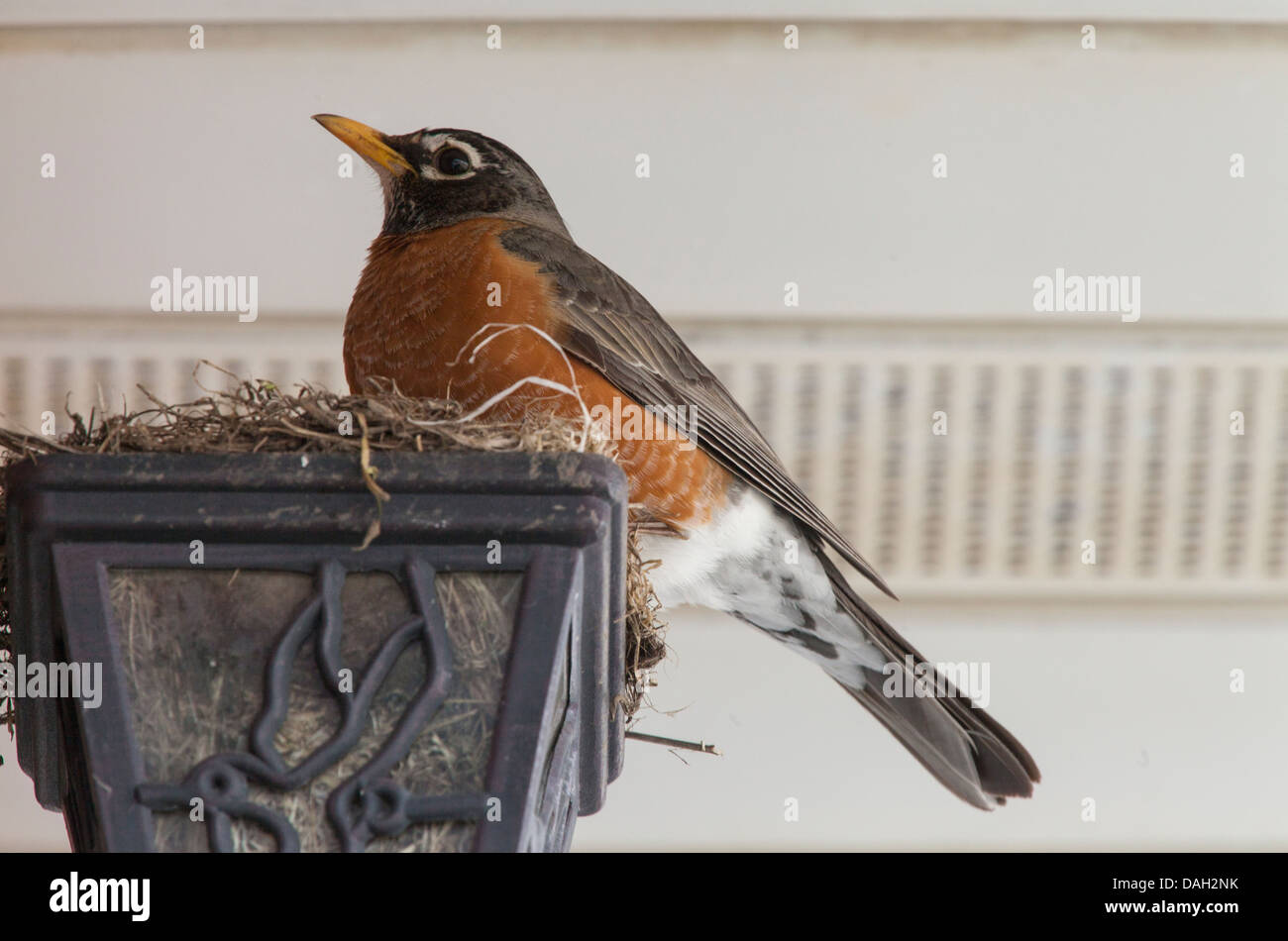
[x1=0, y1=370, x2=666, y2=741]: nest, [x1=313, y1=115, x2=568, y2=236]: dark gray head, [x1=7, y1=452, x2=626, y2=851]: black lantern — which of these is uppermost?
[x1=313, y1=115, x2=568, y2=236]: dark gray head

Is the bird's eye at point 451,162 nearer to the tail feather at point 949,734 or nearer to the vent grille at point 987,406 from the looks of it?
the vent grille at point 987,406

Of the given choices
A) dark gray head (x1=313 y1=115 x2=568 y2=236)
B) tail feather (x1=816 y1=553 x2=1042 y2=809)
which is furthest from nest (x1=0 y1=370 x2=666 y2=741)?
tail feather (x1=816 y1=553 x2=1042 y2=809)

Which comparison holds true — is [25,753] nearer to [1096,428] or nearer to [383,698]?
[383,698]

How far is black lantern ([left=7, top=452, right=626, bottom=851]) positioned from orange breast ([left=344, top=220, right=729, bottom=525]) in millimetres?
570

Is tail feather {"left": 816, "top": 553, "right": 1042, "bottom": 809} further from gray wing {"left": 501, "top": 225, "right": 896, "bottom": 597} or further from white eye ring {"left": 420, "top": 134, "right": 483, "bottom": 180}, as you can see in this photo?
white eye ring {"left": 420, "top": 134, "right": 483, "bottom": 180}

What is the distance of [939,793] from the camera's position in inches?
151

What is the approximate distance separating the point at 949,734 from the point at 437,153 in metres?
1.55

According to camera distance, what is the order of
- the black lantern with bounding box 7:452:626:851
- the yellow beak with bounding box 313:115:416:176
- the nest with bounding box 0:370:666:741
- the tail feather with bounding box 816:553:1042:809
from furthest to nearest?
the yellow beak with bounding box 313:115:416:176 < the tail feather with bounding box 816:553:1042:809 < the nest with bounding box 0:370:666:741 < the black lantern with bounding box 7:452:626:851

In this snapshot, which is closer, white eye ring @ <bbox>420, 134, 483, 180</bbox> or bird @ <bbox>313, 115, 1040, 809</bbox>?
bird @ <bbox>313, 115, 1040, 809</bbox>

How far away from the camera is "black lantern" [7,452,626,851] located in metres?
1.51

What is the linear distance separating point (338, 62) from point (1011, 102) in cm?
169

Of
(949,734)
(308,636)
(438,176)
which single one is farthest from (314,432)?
(949,734)

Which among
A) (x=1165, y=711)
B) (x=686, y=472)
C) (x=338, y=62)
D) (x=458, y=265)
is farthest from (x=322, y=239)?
(x=1165, y=711)

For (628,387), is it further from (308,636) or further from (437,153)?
(308,636)
